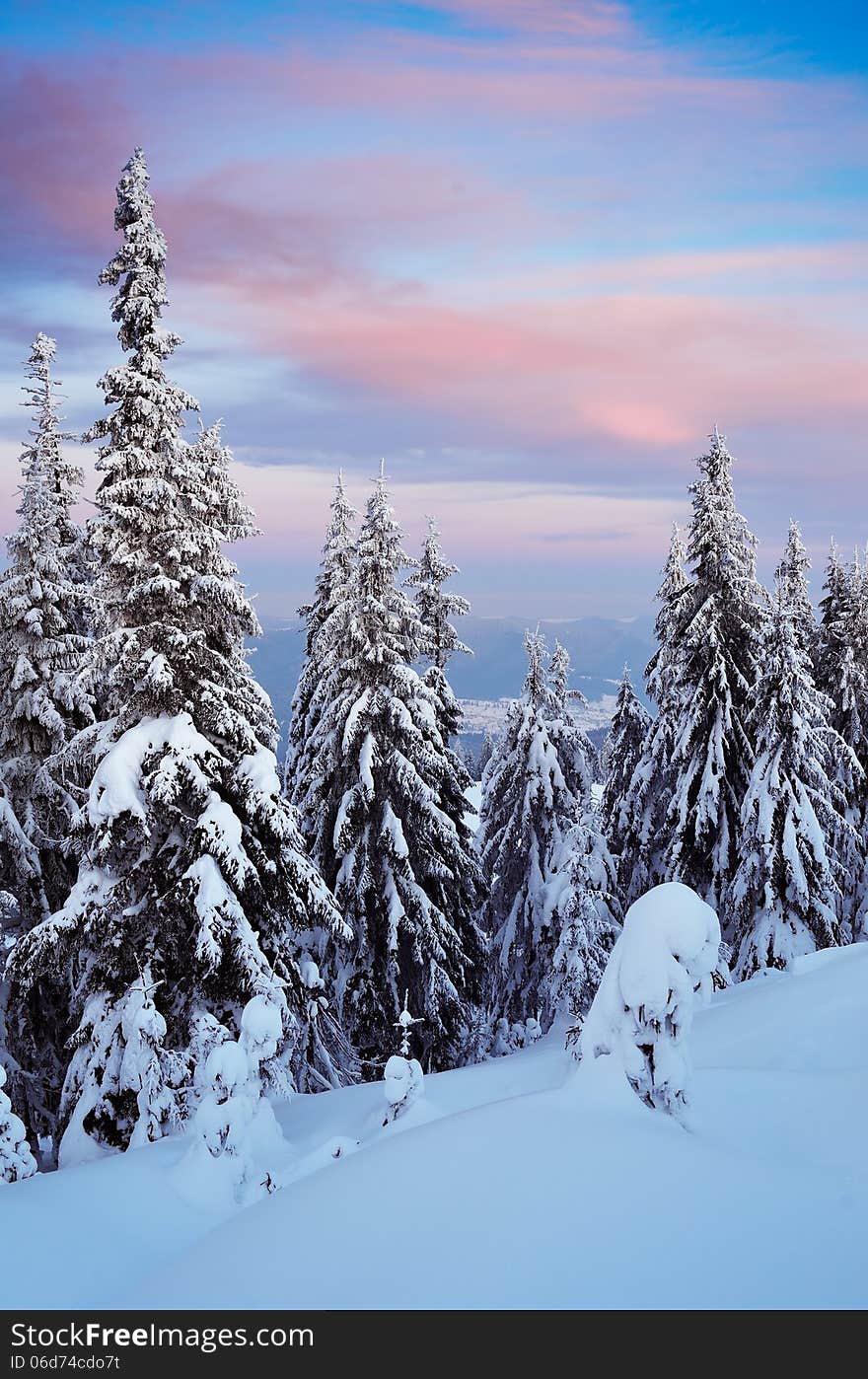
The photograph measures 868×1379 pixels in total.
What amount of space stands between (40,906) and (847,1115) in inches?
608

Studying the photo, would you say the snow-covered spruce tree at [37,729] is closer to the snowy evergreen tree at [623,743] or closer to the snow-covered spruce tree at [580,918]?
the snow-covered spruce tree at [580,918]

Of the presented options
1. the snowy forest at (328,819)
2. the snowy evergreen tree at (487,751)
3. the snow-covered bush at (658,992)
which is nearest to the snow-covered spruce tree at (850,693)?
the snowy forest at (328,819)

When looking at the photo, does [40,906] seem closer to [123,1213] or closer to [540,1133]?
[123,1213]

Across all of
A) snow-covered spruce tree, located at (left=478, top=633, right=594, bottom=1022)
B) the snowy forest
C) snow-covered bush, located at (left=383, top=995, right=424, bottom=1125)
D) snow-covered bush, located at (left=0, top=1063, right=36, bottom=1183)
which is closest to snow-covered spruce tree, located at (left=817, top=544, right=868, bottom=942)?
the snowy forest

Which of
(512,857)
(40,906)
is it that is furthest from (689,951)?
(512,857)

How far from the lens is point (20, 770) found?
17.0m

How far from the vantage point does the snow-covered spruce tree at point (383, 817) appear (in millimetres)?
17094

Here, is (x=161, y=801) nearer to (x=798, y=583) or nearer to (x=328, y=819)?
(x=328, y=819)

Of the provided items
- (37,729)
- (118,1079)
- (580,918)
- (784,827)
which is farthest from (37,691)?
(784,827)

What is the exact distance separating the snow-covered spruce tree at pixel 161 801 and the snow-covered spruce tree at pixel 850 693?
1845 centimetres

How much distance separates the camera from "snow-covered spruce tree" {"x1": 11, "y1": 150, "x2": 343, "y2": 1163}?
Answer: 11.1 meters

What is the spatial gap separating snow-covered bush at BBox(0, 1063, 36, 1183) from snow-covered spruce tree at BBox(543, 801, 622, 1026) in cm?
1276

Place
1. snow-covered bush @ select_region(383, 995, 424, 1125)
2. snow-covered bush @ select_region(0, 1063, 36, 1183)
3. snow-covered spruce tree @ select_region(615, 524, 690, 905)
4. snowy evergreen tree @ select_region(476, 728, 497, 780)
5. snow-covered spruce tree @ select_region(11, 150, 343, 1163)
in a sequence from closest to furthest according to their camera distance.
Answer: snow-covered bush @ select_region(0, 1063, 36, 1183), snow-covered bush @ select_region(383, 995, 424, 1125), snow-covered spruce tree @ select_region(11, 150, 343, 1163), snow-covered spruce tree @ select_region(615, 524, 690, 905), snowy evergreen tree @ select_region(476, 728, 497, 780)

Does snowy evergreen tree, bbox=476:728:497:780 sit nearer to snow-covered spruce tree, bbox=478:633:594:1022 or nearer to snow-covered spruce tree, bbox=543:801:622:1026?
snow-covered spruce tree, bbox=478:633:594:1022
